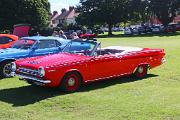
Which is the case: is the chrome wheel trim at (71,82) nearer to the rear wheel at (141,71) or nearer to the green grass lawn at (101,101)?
the green grass lawn at (101,101)

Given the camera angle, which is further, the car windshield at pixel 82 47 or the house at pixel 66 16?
the house at pixel 66 16

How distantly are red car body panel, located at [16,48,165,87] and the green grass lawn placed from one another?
0.37 m

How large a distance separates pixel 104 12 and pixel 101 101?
195 feet

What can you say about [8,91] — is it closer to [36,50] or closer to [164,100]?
[36,50]

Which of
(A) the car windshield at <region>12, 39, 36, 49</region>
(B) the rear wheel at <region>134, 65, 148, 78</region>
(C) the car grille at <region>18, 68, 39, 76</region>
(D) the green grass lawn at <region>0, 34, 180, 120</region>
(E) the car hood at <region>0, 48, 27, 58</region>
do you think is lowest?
(D) the green grass lawn at <region>0, 34, 180, 120</region>

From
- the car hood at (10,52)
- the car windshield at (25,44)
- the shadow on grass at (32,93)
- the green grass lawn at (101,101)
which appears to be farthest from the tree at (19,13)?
the shadow on grass at (32,93)

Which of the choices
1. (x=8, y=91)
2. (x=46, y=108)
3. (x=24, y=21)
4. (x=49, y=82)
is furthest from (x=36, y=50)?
(x=24, y=21)

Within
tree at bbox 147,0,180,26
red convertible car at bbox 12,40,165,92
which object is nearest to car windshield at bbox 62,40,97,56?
red convertible car at bbox 12,40,165,92

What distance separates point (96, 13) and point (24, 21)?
1579 centimetres

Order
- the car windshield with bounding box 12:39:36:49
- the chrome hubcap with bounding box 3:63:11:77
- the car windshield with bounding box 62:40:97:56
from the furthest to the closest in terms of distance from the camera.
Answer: the car windshield with bounding box 12:39:36:49 < the chrome hubcap with bounding box 3:63:11:77 < the car windshield with bounding box 62:40:97:56

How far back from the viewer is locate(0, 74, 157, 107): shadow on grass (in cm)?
1042

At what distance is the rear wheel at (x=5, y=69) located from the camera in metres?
13.8

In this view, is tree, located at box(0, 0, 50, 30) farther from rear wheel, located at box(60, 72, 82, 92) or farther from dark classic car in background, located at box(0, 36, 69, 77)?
rear wheel, located at box(60, 72, 82, 92)

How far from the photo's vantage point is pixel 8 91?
461 inches
